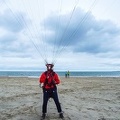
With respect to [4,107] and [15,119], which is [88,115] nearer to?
[15,119]

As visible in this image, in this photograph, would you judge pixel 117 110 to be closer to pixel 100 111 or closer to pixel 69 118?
pixel 100 111

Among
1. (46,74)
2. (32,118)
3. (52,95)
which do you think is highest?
(46,74)

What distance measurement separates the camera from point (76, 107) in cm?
1136

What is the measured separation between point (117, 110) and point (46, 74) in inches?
167

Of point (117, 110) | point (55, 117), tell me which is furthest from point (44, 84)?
point (117, 110)

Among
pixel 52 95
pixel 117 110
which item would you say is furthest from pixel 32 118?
pixel 117 110

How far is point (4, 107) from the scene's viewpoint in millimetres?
11398

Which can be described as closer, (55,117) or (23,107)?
(55,117)

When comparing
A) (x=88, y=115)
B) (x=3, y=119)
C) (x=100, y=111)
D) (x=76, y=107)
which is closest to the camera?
(x=3, y=119)

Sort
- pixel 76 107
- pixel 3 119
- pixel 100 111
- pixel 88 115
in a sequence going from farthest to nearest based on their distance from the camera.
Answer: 1. pixel 76 107
2. pixel 100 111
3. pixel 88 115
4. pixel 3 119

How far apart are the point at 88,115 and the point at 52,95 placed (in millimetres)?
1955

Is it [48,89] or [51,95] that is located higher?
[48,89]

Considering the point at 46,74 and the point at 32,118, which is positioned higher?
the point at 46,74

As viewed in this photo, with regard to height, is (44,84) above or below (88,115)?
above
